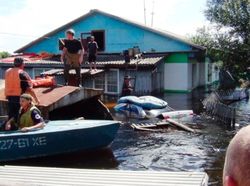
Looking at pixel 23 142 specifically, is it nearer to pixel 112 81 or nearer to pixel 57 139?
pixel 57 139

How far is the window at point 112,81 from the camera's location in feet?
85.3

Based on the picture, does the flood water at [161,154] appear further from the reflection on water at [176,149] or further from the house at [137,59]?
the house at [137,59]

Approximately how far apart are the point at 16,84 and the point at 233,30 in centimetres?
2189

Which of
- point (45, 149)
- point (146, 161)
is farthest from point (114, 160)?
point (45, 149)

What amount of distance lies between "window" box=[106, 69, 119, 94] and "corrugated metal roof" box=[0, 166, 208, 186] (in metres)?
21.1

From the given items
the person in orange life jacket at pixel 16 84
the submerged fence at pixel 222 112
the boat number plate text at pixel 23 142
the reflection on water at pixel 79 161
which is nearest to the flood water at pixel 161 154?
the reflection on water at pixel 79 161

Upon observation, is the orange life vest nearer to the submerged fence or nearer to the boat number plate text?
the boat number plate text

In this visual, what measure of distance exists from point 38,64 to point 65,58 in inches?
576

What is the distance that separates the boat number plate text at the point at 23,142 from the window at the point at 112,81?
16506 mm

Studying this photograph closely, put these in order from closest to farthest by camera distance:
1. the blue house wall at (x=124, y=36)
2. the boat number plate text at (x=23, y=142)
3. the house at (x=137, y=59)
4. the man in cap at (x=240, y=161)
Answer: the man in cap at (x=240, y=161)
the boat number plate text at (x=23, y=142)
the house at (x=137, y=59)
the blue house wall at (x=124, y=36)

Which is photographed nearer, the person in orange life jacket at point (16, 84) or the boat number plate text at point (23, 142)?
the boat number plate text at point (23, 142)

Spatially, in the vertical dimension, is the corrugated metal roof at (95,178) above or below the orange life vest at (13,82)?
below

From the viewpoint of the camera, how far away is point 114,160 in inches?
412

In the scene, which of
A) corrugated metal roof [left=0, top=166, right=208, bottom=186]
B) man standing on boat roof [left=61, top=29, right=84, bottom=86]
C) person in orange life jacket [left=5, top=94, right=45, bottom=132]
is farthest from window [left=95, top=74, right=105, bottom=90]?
corrugated metal roof [left=0, top=166, right=208, bottom=186]
